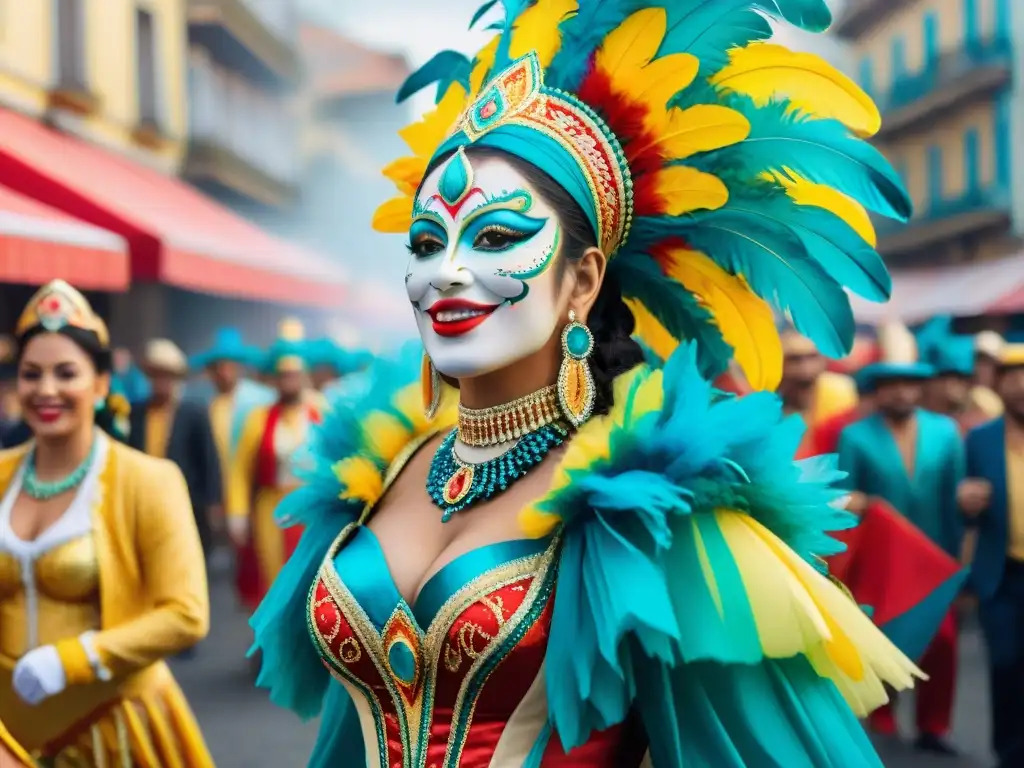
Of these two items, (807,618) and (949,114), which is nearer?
(807,618)

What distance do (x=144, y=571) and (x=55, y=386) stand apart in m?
0.56

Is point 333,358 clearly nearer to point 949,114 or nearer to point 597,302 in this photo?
point 597,302

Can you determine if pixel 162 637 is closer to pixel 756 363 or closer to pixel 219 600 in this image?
pixel 756 363

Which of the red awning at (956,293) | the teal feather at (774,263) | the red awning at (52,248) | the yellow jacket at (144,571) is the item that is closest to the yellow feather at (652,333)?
the teal feather at (774,263)

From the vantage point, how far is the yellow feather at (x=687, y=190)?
→ 2268 millimetres

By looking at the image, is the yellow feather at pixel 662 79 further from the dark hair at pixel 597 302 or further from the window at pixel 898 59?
the window at pixel 898 59

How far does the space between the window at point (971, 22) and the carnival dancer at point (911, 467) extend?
20.2 metres

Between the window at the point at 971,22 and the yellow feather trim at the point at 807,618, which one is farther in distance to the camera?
the window at the point at 971,22

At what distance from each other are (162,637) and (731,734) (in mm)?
1731

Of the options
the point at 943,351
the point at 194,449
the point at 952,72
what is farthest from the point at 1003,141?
the point at 194,449

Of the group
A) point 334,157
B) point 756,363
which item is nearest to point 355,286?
point 334,157

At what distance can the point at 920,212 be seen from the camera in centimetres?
2866

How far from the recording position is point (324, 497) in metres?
2.53

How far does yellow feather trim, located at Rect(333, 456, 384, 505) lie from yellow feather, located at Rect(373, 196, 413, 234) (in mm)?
510
